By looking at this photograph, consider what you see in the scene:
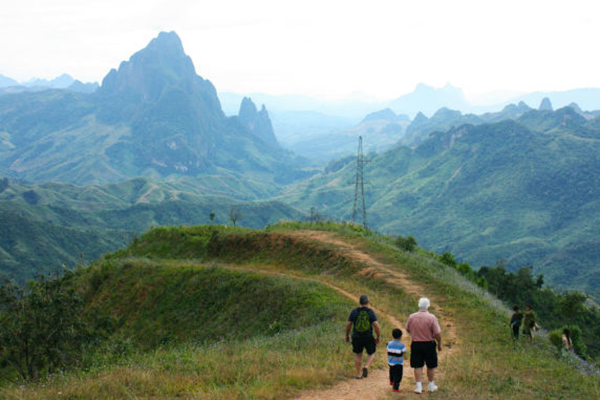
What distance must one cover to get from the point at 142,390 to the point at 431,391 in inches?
302

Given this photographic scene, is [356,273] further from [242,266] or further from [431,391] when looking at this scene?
[431,391]

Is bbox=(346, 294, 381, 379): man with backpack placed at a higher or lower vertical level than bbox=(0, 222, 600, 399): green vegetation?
higher

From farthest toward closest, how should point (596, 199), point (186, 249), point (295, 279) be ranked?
point (596, 199) < point (186, 249) < point (295, 279)

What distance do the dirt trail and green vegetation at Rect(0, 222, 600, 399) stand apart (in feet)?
0.47

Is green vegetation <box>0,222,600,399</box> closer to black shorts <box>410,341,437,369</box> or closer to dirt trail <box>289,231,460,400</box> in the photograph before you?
dirt trail <box>289,231,460,400</box>

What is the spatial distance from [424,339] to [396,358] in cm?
87

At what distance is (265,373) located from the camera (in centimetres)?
1226

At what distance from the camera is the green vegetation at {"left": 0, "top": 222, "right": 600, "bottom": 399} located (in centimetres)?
1182

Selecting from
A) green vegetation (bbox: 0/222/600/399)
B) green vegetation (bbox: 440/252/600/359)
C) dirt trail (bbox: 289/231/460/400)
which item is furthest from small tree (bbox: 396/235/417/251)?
green vegetation (bbox: 440/252/600/359)

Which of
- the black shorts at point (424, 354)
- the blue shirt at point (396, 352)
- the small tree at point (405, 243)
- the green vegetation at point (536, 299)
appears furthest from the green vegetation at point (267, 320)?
the green vegetation at point (536, 299)

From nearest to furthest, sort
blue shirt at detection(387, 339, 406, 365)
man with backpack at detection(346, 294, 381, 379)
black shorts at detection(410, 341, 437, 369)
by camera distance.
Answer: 1. blue shirt at detection(387, 339, 406, 365)
2. black shorts at detection(410, 341, 437, 369)
3. man with backpack at detection(346, 294, 381, 379)

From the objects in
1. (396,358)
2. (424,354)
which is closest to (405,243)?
(424,354)

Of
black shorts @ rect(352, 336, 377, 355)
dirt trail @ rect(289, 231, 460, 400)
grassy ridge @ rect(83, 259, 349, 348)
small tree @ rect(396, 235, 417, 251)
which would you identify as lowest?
grassy ridge @ rect(83, 259, 349, 348)

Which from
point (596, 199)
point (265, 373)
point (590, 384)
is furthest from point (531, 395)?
point (596, 199)
